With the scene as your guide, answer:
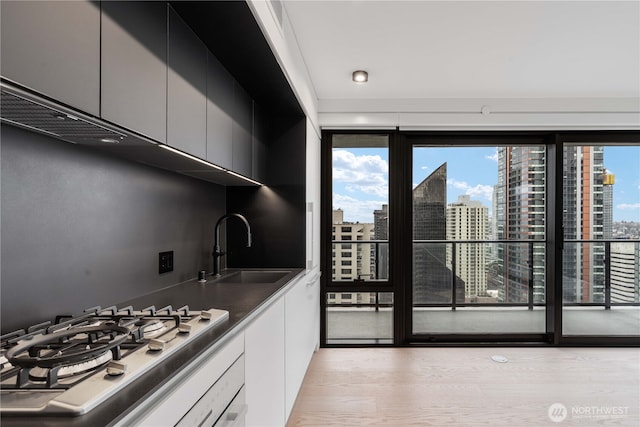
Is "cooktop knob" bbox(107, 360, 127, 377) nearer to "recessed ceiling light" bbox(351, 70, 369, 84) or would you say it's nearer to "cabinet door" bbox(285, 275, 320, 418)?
→ "cabinet door" bbox(285, 275, 320, 418)

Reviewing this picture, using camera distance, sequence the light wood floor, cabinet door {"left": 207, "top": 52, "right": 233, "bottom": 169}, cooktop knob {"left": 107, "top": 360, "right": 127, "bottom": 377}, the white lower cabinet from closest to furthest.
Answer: cooktop knob {"left": 107, "top": 360, "right": 127, "bottom": 377}
the white lower cabinet
cabinet door {"left": 207, "top": 52, "right": 233, "bottom": 169}
the light wood floor

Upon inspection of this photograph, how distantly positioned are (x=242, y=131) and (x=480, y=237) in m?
2.87

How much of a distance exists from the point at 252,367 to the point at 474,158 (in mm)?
3261

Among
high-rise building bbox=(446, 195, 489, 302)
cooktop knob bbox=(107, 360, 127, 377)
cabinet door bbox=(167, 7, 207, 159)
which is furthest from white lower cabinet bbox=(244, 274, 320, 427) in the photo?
high-rise building bbox=(446, 195, 489, 302)

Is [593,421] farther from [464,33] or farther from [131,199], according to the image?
[131,199]

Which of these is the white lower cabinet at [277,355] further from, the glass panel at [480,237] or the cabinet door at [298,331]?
the glass panel at [480,237]

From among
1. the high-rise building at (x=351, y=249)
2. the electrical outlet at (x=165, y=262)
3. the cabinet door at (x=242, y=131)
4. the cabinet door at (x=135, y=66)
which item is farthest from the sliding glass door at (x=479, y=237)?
the cabinet door at (x=135, y=66)

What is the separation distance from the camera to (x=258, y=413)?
152 centimetres

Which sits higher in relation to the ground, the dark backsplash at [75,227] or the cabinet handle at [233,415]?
the dark backsplash at [75,227]

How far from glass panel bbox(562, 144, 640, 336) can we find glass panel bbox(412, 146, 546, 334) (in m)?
0.30

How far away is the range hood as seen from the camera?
0.81m

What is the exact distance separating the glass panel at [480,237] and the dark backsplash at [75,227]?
264 cm

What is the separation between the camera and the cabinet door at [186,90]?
1343 mm

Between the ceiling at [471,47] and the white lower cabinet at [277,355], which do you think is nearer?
the white lower cabinet at [277,355]
